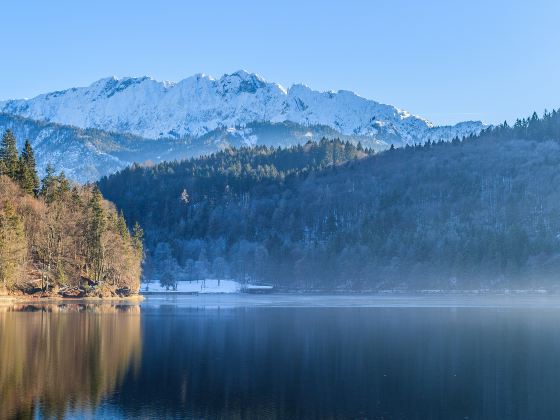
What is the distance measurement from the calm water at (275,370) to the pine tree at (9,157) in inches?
2142

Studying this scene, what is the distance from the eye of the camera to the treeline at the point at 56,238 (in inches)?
4060

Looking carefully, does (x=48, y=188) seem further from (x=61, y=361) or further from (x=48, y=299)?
(x=61, y=361)

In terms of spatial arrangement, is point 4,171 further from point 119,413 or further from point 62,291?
point 119,413

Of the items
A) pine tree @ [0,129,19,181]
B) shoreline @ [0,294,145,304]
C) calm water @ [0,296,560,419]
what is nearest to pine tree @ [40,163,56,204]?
pine tree @ [0,129,19,181]

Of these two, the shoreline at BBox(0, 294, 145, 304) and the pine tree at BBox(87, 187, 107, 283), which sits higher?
the pine tree at BBox(87, 187, 107, 283)

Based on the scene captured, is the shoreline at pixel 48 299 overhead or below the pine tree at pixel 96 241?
below

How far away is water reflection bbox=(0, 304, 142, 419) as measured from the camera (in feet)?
109

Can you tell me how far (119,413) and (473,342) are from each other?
3647 cm

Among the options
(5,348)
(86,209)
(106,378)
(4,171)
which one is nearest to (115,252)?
(86,209)

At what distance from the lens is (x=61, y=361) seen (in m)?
45.0

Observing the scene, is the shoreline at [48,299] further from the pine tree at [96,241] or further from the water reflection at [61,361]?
the water reflection at [61,361]

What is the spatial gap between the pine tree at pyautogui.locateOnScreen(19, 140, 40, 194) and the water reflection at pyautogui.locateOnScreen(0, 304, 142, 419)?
168 feet

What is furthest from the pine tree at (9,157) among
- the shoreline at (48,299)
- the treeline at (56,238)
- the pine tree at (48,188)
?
the shoreline at (48,299)

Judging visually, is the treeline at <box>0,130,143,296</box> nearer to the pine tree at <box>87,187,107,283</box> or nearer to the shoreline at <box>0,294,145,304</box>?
the pine tree at <box>87,187,107,283</box>
